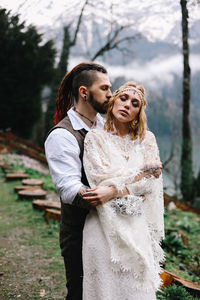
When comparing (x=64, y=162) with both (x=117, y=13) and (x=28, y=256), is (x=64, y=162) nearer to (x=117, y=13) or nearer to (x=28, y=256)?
(x=28, y=256)

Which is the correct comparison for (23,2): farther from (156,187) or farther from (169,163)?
(169,163)

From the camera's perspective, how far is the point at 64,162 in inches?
73.4

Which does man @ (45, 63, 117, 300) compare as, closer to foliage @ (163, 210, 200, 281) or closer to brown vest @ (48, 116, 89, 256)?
brown vest @ (48, 116, 89, 256)

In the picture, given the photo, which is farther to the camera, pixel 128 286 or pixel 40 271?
pixel 40 271

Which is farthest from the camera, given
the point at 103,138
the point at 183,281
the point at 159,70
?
the point at 159,70

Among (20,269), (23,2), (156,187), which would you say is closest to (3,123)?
→ (20,269)

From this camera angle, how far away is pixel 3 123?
567 inches

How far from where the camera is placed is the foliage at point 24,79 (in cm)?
1380

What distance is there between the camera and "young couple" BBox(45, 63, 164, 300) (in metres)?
1.77

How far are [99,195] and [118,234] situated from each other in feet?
0.81

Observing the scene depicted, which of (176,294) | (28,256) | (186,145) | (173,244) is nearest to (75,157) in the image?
(176,294)

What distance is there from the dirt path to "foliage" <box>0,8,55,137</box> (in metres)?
8.88

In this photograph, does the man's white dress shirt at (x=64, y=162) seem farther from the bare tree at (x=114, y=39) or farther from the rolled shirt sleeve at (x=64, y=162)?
the bare tree at (x=114, y=39)

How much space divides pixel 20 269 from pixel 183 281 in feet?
6.45
